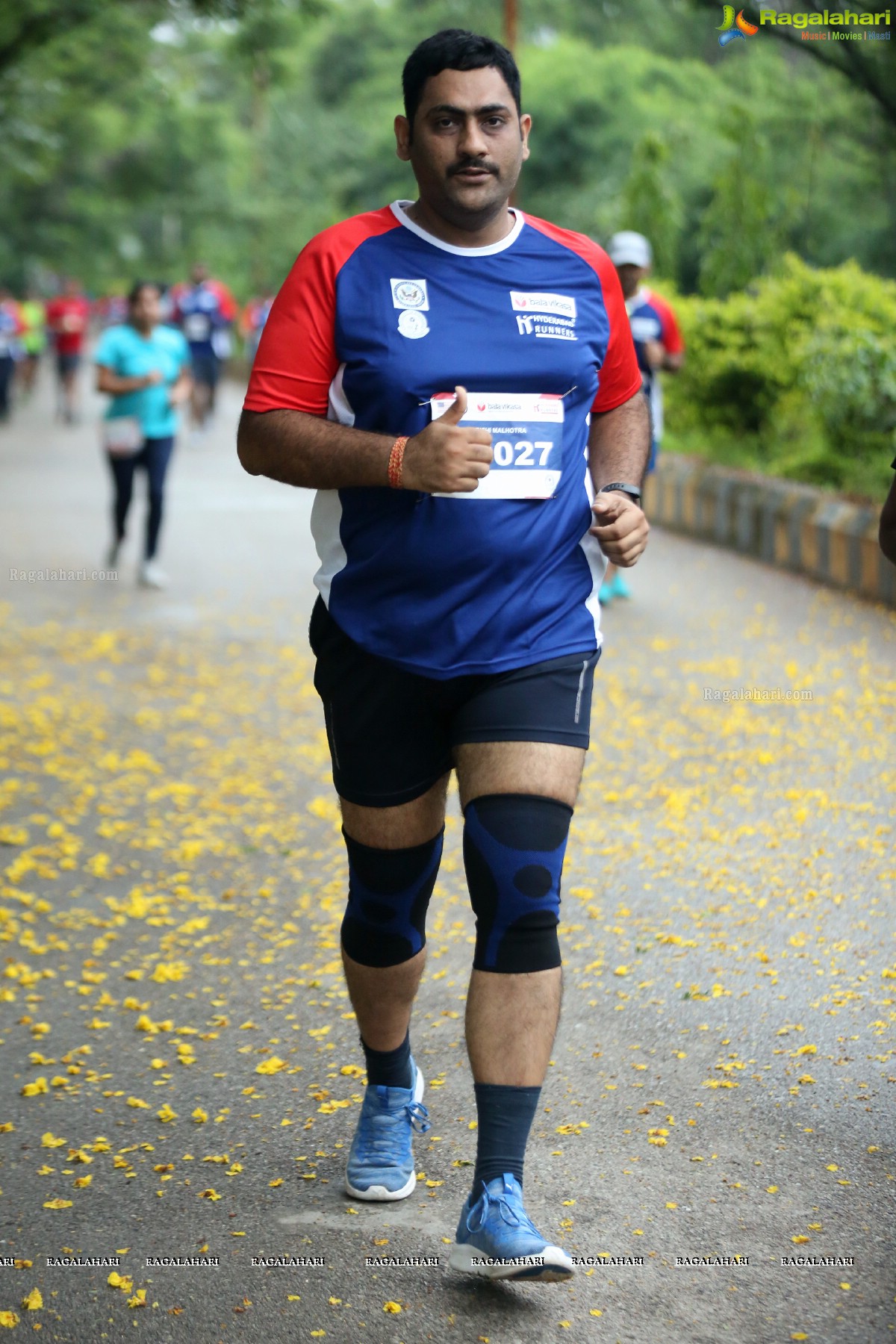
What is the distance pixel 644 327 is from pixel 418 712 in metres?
7.51

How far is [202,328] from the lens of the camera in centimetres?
2219

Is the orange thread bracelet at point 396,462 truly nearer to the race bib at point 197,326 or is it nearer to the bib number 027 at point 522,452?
the bib number 027 at point 522,452

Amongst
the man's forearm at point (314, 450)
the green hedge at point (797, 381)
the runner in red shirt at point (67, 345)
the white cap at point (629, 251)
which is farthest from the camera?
the runner in red shirt at point (67, 345)

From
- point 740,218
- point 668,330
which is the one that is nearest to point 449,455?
point 668,330

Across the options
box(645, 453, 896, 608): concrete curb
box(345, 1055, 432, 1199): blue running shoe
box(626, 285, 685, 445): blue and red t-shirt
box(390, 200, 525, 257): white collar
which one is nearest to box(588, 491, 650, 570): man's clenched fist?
box(390, 200, 525, 257): white collar

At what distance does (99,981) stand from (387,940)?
68.3 inches

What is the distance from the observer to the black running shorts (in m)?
3.17

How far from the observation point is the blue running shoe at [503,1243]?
9.77 ft

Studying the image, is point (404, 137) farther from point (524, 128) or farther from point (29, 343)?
point (29, 343)

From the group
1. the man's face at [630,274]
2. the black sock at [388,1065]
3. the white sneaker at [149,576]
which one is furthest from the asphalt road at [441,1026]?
the white sneaker at [149,576]

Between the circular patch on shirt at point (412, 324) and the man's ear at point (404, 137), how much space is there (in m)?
0.37

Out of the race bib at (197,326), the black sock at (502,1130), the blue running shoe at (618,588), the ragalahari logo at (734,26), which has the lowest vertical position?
the blue running shoe at (618,588)

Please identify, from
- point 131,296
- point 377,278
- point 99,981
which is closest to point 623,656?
point 131,296

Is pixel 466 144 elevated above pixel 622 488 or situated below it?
above
